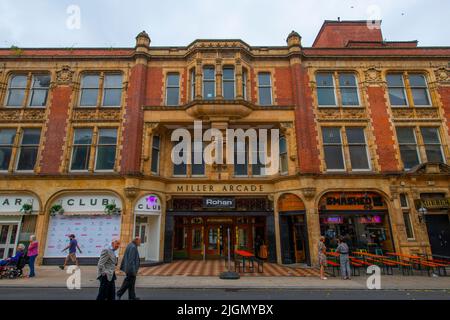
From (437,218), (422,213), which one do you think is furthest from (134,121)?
(437,218)

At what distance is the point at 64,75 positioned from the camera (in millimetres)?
17422

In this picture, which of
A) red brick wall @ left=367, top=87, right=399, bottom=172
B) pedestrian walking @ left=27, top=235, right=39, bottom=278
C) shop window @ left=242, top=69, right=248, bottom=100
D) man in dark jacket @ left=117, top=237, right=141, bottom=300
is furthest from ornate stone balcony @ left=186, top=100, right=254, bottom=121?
pedestrian walking @ left=27, top=235, right=39, bottom=278

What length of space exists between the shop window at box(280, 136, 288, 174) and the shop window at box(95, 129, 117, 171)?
11605 millimetres

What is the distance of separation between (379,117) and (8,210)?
25.2 metres

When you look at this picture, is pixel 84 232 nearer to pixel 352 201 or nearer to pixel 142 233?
pixel 142 233

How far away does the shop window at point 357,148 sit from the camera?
15992mm

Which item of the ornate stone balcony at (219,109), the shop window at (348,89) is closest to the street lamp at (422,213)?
the shop window at (348,89)

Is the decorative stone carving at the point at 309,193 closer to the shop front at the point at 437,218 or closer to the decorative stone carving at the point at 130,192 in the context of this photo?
the shop front at the point at 437,218

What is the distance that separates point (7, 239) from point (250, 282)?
15391 mm

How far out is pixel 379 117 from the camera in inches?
649
